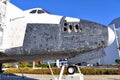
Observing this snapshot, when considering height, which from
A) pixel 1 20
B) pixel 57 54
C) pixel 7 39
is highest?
pixel 1 20

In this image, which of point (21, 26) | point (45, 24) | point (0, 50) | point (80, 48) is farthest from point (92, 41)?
point (0, 50)

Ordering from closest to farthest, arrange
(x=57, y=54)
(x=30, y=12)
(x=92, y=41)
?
1. (x=92, y=41)
2. (x=57, y=54)
3. (x=30, y=12)

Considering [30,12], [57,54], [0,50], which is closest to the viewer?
[57,54]

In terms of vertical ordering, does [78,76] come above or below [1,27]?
below

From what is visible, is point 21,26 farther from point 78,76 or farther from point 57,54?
point 78,76

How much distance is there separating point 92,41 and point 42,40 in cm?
206

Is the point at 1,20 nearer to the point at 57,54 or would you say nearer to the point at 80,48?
the point at 57,54

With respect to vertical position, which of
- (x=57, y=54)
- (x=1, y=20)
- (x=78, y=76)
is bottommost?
(x=78, y=76)

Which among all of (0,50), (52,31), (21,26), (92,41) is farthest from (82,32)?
(0,50)

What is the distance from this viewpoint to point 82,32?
1005 cm

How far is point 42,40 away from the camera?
10.6 meters

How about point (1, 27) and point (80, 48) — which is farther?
point (1, 27)

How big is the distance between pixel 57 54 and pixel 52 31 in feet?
3.06

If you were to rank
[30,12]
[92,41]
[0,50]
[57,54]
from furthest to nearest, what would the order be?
[30,12], [0,50], [57,54], [92,41]
